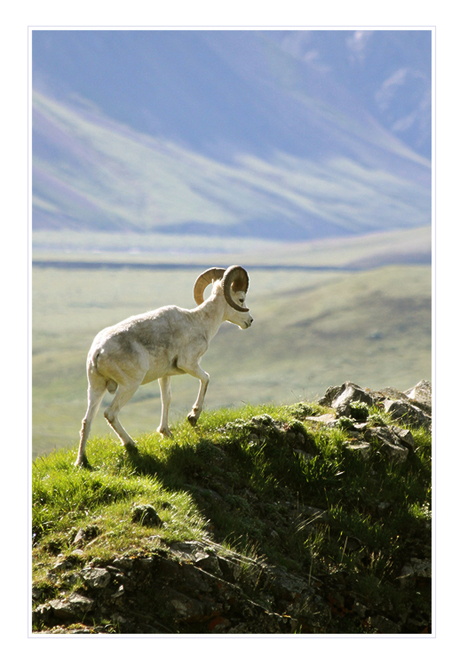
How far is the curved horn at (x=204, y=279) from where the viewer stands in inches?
496

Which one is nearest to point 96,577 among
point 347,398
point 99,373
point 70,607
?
point 70,607

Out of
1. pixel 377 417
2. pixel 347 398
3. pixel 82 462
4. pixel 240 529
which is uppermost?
pixel 347 398

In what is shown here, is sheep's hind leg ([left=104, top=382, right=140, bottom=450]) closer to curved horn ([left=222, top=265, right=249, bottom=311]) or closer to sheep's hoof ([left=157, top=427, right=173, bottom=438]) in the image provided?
sheep's hoof ([left=157, top=427, right=173, bottom=438])

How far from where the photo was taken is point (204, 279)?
12.8 m

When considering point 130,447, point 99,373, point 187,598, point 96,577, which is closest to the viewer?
point 96,577

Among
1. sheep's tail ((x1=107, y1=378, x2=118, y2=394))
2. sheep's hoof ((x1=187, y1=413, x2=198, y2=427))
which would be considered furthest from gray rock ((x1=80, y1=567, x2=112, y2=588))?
sheep's hoof ((x1=187, y1=413, x2=198, y2=427))

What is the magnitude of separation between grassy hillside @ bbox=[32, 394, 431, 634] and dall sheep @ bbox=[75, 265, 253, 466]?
80 cm

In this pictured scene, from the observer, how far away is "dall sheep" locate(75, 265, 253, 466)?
10.2 m

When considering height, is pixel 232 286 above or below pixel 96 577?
above

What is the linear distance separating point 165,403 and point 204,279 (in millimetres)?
2846

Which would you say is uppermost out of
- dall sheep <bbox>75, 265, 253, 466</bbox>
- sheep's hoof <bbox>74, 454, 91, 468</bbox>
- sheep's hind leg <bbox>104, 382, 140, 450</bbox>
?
dall sheep <bbox>75, 265, 253, 466</bbox>

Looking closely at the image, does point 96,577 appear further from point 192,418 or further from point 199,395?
point 199,395

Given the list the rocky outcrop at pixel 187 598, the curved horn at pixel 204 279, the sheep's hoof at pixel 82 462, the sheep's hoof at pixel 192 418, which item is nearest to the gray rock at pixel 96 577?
the rocky outcrop at pixel 187 598
